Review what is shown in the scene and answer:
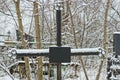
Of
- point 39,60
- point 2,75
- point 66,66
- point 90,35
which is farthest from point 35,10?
point 2,75

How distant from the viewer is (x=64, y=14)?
155 inches

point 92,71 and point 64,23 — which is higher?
point 64,23

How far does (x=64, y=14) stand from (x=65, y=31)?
48 cm

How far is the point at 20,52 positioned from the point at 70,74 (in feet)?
10.1

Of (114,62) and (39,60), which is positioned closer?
(114,62)

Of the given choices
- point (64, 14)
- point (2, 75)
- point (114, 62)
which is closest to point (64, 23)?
point (64, 14)

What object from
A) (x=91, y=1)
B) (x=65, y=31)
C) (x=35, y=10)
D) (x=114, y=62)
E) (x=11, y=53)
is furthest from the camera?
(x=65, y=31)

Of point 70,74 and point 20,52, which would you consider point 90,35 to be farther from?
point 20,52

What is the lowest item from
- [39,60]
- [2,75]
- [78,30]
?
[2,75]

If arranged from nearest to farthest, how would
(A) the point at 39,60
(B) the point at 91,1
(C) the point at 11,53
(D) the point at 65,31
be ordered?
1. (C) the point at 11,53
2. (A) the point at 39,60
3. (B) the point at 91,1
4. (D) the point at 65,31

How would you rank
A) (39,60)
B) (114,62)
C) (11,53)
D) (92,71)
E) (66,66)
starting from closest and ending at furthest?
(11,53)
(114,62)
(39,60)
(66,66)
(92,71)

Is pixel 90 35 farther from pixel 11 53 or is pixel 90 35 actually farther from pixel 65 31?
pixel 11 53

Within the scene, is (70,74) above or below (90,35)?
below

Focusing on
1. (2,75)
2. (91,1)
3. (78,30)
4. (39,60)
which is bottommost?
(2,75)
